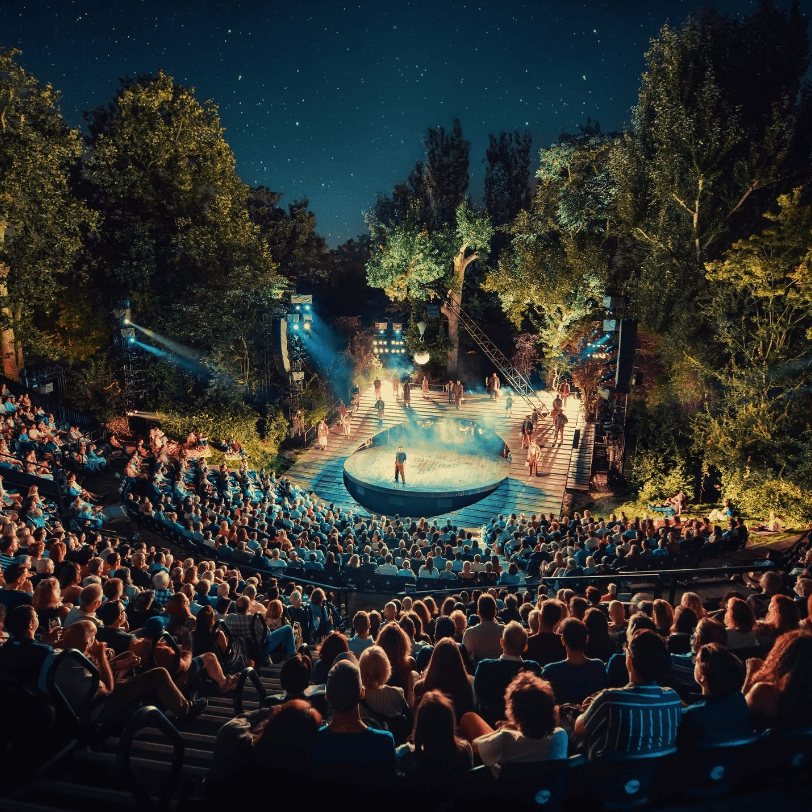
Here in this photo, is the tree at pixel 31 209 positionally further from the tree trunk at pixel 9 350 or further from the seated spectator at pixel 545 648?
the seated spectator at pixel 545 648

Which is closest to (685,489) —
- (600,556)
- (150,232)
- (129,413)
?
(600,556)

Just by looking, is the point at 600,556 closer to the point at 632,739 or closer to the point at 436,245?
the point at 632,739

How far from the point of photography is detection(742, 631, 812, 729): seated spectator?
2.69 metres

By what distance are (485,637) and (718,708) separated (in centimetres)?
212

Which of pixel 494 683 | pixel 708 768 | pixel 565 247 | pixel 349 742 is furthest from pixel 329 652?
pixel 565 247

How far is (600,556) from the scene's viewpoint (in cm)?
938

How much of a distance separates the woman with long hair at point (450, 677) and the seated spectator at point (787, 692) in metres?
1.50

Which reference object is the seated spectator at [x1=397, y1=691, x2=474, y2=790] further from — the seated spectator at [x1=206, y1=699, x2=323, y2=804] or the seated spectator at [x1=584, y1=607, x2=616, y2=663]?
the seated spectator at [x1=584, y1=607, x2=616, y2=663]

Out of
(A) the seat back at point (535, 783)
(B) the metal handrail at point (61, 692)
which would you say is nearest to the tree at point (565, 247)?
(A) the seat back at point (535, 783)

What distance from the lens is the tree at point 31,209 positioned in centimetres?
1808

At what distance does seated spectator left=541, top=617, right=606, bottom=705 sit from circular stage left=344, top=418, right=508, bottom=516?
44.4ft

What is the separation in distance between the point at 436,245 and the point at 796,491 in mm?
18554

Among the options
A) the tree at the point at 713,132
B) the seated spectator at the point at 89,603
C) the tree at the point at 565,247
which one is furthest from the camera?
the tree at the point at 565,247

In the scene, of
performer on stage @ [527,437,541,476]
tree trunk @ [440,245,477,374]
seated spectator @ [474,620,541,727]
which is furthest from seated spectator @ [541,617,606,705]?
tree trunk @ [440,245,477,374]
